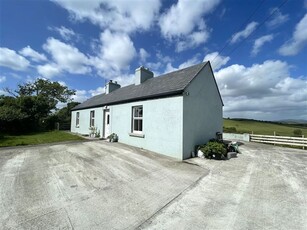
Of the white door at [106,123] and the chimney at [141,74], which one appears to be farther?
Result: the white door at [106,123]

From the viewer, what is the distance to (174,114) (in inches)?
330

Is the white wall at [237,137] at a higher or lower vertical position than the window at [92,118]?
lower

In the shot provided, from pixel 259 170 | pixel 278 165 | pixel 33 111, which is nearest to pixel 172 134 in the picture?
pixel 259 170

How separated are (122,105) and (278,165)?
32.7 ft

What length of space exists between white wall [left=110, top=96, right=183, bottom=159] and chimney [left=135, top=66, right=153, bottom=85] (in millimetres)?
3336

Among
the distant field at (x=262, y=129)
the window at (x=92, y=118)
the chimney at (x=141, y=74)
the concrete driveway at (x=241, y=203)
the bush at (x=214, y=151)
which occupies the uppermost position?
the chimney at (x=141, y=74)

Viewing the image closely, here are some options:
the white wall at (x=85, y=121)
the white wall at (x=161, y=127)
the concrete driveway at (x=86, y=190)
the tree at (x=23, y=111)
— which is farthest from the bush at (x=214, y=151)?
the tree at (x=23, y=111)

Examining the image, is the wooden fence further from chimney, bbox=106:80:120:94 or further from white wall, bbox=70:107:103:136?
chimney, bbox=106:80:120:94

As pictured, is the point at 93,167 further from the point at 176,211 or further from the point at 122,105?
the point at 122,105

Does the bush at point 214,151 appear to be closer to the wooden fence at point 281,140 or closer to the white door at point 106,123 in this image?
the wooden fence at point 281,140

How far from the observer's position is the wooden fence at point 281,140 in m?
12.4

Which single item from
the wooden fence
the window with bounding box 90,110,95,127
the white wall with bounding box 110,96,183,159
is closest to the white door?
the window with bounding box 90,110,95,127

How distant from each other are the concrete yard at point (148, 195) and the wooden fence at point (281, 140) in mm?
7523

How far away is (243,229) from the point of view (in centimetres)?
293
